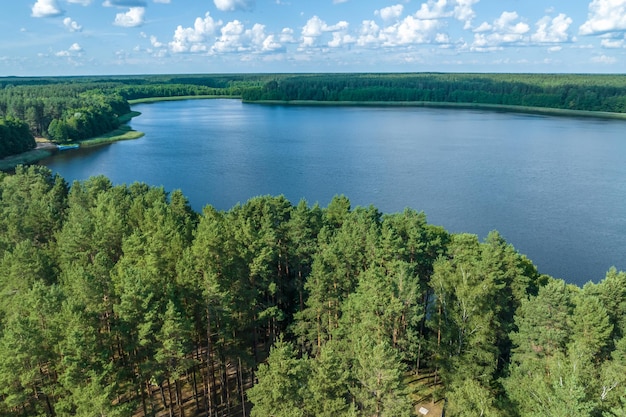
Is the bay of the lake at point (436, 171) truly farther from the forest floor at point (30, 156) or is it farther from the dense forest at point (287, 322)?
the dense forest at point (287, 322)

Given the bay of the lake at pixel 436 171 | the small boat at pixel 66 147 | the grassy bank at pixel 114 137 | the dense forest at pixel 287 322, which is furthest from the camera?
the grassy bank at pixel 114 137

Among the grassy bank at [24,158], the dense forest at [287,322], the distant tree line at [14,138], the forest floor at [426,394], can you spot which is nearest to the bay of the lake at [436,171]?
the grassy bank at [24,158]

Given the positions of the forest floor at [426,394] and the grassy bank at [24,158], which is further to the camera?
the grassy bank at [24,158]

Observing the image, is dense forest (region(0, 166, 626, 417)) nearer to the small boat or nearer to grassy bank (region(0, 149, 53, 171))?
grassy bank (region(0, 149, 53, 171))

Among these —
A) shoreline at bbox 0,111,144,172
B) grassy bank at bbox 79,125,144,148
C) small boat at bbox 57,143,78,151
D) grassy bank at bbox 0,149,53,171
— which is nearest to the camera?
grassy bank at bbox 0,149,53,171

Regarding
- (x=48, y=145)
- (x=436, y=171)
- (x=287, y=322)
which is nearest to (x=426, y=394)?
(x=287, y=322)

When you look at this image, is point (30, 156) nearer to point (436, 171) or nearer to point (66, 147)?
point (66, 147)

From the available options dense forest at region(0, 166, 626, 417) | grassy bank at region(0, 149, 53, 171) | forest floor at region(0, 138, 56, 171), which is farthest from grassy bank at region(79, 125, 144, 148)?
dense forest at region(0, 166, 626, 417)

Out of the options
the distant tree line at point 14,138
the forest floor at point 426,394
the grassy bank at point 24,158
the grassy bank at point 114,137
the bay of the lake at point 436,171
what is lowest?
the forest floor at point 426,394
